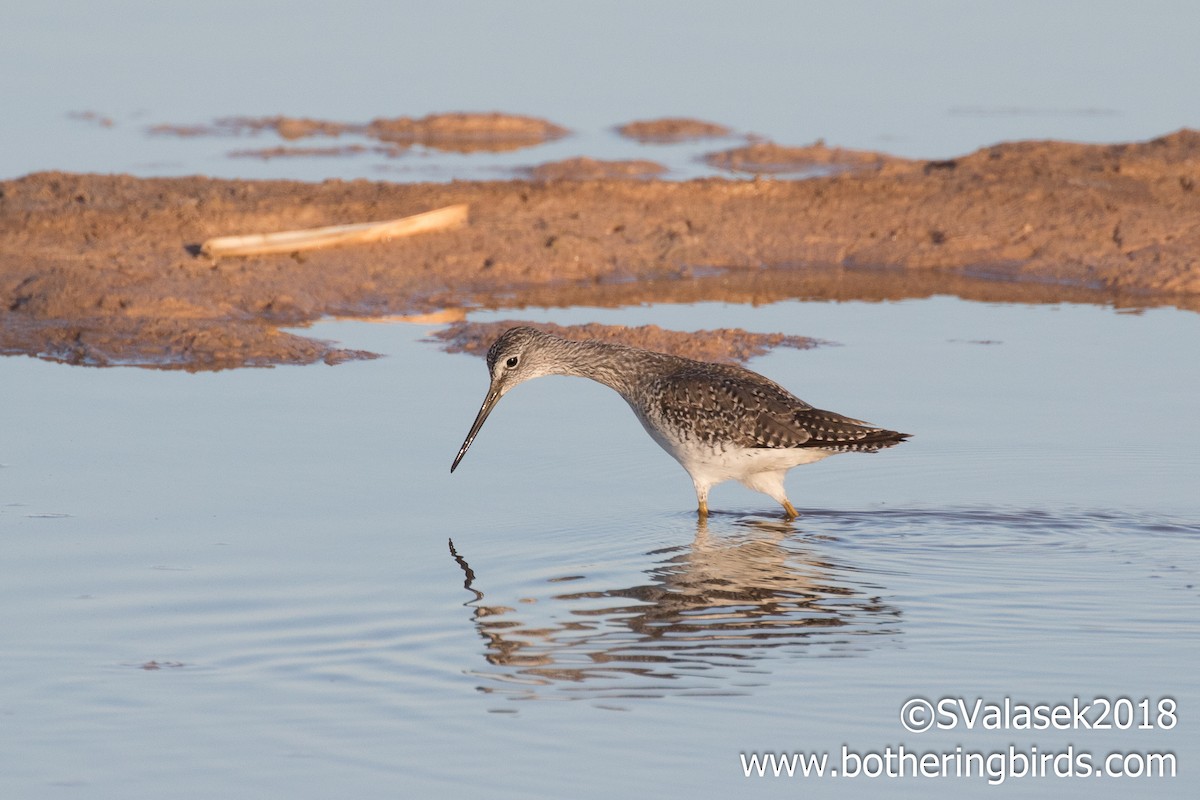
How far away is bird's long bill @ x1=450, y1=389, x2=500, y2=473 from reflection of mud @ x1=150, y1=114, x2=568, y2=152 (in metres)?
10.3

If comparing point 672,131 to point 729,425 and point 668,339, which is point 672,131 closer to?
point 668,339

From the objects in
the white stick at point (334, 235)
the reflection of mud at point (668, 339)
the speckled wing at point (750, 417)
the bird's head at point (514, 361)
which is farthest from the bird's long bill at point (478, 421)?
the white stick at point (334, 235)

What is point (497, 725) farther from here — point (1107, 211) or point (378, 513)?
point (1107, 211)

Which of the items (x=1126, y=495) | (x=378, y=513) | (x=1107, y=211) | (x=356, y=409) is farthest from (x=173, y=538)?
(x=1107, y=211)

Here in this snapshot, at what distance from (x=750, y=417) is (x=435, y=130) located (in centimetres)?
1148

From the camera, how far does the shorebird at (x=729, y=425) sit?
8172mm

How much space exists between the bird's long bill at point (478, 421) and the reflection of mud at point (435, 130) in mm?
10267

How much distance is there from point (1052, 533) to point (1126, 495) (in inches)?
25.1

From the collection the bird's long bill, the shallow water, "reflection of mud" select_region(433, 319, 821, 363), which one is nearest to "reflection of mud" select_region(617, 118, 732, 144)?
"reflection of mud" select_region(433, 319, 821, 363)

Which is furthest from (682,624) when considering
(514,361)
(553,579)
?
(514,361)

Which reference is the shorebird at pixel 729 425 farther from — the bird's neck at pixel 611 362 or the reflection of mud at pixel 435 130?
the reflection of mud at pixel 435 130

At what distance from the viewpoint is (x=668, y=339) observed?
36.0 feet

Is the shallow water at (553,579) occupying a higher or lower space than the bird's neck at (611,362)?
lower

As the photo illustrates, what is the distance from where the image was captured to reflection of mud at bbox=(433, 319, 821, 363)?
35.8ft
